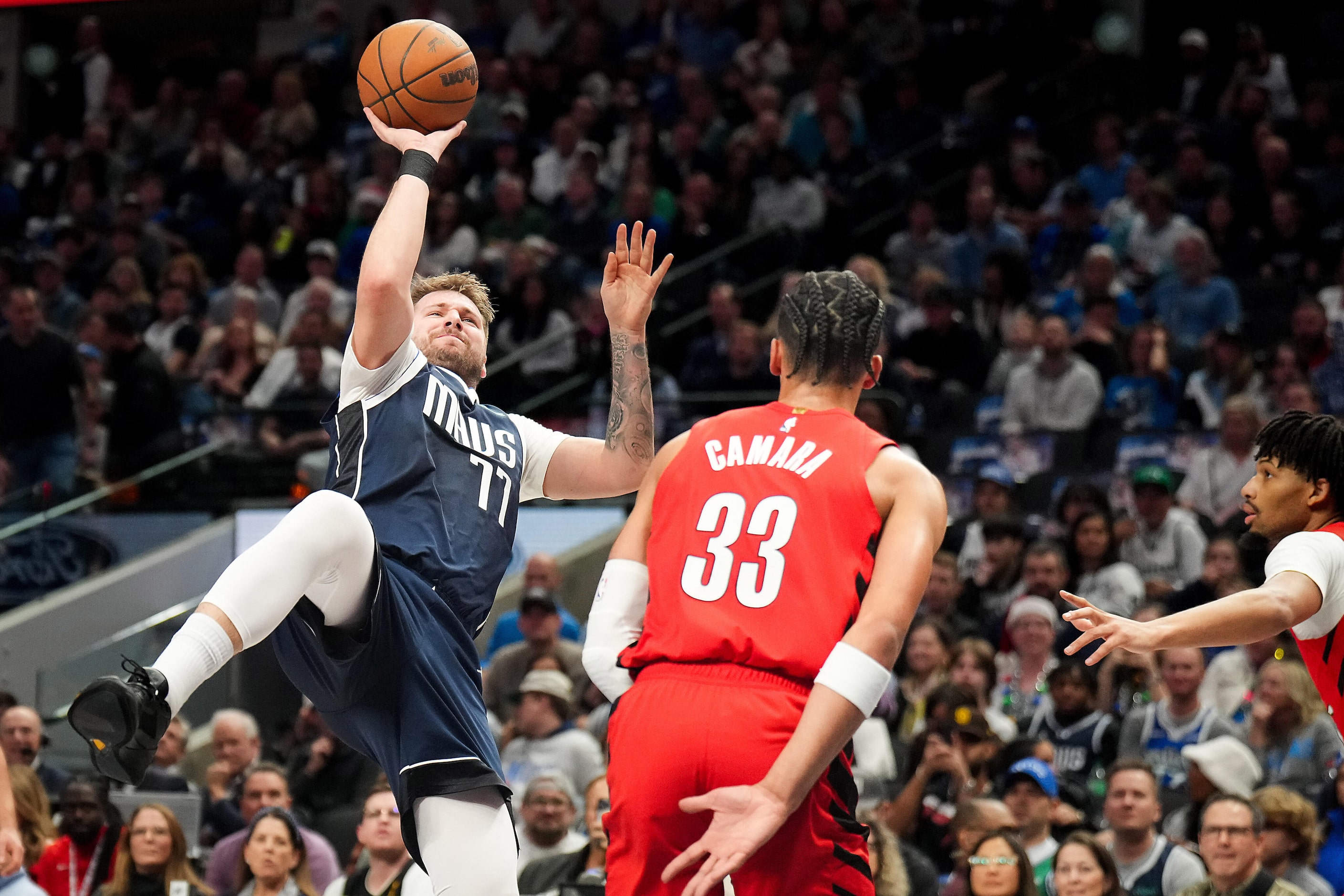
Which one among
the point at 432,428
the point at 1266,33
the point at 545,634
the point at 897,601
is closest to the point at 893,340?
the point at 545,634

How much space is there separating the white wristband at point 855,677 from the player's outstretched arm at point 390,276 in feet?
5.29

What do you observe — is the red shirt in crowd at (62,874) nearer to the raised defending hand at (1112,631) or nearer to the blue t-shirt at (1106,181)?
the raised defending hand at (1112,631)

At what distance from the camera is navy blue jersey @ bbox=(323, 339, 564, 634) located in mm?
4586

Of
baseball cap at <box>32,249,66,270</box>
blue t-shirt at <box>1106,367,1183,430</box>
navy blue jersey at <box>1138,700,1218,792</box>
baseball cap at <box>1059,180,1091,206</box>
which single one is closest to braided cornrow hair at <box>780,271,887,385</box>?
navy blue jersey at <box>1138,700,1218,792</box>

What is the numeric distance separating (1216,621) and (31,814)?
6792 mm


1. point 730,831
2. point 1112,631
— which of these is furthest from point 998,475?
point 730,831

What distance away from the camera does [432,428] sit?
4.72 meters

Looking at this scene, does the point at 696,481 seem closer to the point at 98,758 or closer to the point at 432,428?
the point at 432,428

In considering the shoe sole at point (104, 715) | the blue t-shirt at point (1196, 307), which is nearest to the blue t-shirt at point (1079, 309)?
the blue t-shirt at point (1196, 307)

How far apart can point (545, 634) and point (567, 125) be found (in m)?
7.15

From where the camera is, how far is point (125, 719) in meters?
3.89

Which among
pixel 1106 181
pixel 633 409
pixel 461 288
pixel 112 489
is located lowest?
pixel 112 489

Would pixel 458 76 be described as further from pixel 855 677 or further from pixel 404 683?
pixel 855 677

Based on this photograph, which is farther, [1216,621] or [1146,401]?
[1146,401]
